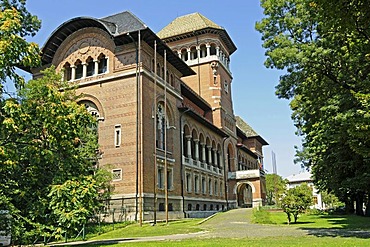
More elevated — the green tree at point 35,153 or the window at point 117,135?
the window at point 117,135

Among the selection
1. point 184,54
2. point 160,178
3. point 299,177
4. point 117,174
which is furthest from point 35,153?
point 299,177

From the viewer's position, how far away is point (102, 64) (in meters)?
31.6

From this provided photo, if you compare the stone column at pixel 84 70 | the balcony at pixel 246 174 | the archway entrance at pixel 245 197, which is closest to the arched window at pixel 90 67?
the stone column at pixel 84 70

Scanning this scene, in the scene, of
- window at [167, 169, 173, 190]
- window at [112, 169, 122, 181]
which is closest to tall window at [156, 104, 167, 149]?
window at [167, 169, 173, 190]

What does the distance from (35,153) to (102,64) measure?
17.1m

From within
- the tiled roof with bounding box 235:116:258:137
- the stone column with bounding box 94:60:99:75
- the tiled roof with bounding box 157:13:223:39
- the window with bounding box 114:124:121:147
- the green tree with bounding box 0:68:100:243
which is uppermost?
the tiled roof with bounding box 157:13:223:39

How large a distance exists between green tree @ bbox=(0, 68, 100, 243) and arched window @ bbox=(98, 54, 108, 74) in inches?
558

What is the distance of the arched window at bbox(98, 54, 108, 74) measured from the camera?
103 feet

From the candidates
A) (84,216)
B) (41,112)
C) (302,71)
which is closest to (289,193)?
(302,71)

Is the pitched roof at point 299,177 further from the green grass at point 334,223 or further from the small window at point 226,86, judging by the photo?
the green grass at point 334,223

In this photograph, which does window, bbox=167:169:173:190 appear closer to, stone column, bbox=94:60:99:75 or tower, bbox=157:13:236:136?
Answer: stone column, bbox=94:60:99:75

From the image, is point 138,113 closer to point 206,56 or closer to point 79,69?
point 79,69

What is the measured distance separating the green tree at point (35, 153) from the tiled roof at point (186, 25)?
36.7m

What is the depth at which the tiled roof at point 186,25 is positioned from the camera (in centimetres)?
5150
